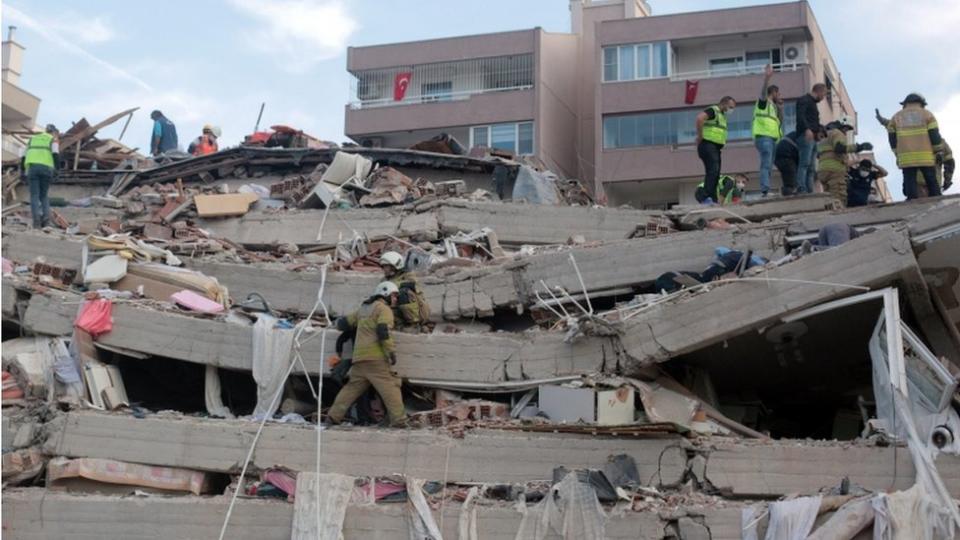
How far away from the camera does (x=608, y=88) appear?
35.8 meters

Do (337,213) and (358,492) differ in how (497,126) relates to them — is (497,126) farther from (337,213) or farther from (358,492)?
(358,492)

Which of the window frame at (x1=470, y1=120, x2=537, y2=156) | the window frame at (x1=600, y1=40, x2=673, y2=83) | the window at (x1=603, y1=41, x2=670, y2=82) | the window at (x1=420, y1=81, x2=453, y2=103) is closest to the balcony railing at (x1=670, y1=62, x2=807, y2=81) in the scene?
the window frame at (x1=600, y1=40, x2=673, y2=83)

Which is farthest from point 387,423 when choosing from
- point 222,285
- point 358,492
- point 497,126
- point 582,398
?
point 497,126

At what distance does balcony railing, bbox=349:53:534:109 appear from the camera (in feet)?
123

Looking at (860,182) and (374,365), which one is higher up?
(860,182)

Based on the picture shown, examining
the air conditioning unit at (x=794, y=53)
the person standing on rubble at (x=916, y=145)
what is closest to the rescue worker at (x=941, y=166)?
the person standing on rubble at (x=916, y=145)

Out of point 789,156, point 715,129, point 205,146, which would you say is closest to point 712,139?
point 715,129

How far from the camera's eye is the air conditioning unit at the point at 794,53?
3484 cm

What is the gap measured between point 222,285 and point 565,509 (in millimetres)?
5731

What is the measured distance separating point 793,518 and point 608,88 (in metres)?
27.1

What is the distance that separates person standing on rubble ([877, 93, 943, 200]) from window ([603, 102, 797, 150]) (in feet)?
62.8

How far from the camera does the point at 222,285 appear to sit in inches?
568

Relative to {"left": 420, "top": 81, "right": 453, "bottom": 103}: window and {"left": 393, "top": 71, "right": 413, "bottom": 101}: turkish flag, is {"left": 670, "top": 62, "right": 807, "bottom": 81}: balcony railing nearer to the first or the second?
{"left": 420, "top": 81, "right": 453, "bottom": 103}: window

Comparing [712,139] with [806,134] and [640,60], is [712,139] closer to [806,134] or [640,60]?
[806,134]
